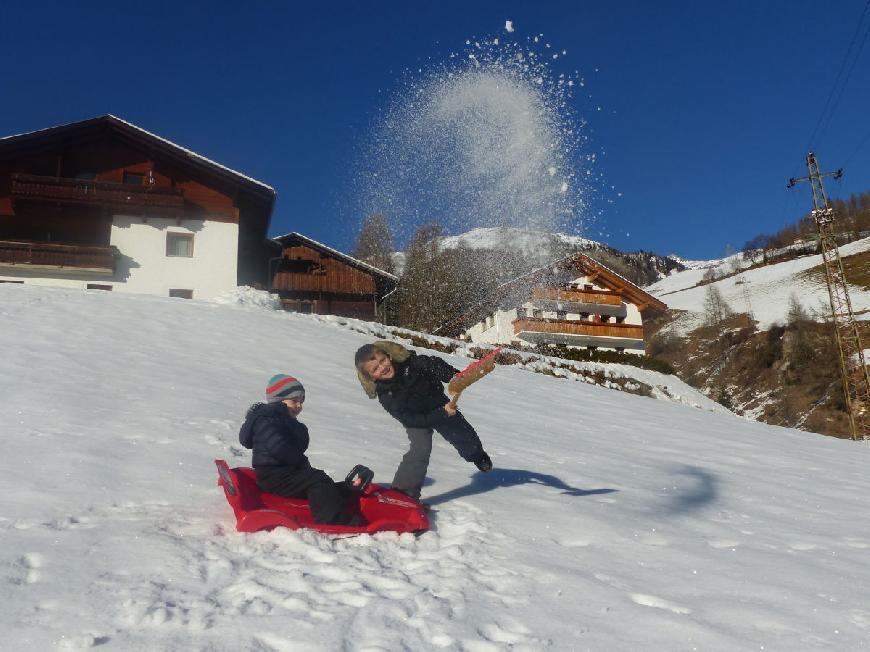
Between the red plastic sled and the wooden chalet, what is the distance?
26.4 m

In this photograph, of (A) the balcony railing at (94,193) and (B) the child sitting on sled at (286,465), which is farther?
(A) the balcony railing at (94,193)

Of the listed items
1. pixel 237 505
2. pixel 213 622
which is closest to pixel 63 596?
pixel 213 622

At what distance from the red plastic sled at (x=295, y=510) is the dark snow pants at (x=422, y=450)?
355 millimetres

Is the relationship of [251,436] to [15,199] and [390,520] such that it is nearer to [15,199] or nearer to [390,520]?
[390,520]

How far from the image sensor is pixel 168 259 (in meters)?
29.2

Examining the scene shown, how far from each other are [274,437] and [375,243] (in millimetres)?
65422

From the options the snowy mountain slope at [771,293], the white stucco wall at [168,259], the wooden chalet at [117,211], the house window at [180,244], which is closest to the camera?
the wooden chalet at [117,211]

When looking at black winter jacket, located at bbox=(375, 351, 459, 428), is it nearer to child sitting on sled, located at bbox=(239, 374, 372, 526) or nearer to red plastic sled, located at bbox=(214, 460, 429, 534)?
red plastic sled, located at bbox=(214, 460, 429, 534)

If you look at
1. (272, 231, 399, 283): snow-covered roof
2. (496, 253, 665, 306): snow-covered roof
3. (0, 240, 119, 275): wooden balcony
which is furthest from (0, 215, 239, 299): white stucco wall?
(496, 253, 665, 306): snow-covered roof

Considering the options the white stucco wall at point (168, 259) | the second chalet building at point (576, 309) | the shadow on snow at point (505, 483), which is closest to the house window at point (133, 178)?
the white stucco wall at point (168, 259)

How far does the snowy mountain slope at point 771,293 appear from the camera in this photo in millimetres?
70250

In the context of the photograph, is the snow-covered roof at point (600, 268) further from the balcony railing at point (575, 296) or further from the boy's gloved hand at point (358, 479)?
the boy's gloved hand at point (358, 479)

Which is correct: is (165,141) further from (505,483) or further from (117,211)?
(505,483)

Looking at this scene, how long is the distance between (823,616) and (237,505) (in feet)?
11.3
